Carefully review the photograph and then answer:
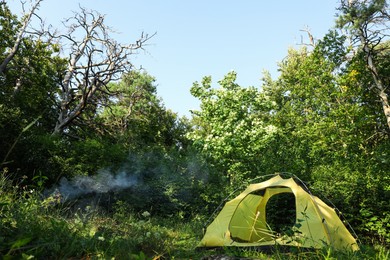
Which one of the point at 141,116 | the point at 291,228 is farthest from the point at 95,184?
the point at 141,116

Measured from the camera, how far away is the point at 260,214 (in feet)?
25.0

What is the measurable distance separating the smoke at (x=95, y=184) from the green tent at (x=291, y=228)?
17.5 feet

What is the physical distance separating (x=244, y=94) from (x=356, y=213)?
7672mm

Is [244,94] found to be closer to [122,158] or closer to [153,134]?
[122,158]

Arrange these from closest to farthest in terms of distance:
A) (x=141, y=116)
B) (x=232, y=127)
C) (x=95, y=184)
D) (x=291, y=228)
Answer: (x=291, y=228), (x=95, y=184), (x=232, y=127), (x=141, y=116)

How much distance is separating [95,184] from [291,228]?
7.89 m

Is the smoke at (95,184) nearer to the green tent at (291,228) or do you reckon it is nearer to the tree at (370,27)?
the green tent at (291,228)

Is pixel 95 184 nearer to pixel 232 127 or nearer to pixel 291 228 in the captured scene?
pixel 232 127

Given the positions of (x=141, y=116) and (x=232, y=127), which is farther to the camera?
(x=141, y=116)

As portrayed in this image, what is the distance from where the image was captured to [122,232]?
18.4 ft

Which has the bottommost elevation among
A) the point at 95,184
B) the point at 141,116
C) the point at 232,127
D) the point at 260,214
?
the point at 260,214

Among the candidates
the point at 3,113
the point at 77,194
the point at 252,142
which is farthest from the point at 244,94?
the point at 3,113

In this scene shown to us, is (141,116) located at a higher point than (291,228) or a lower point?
higher

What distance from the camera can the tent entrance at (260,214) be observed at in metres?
6.99
